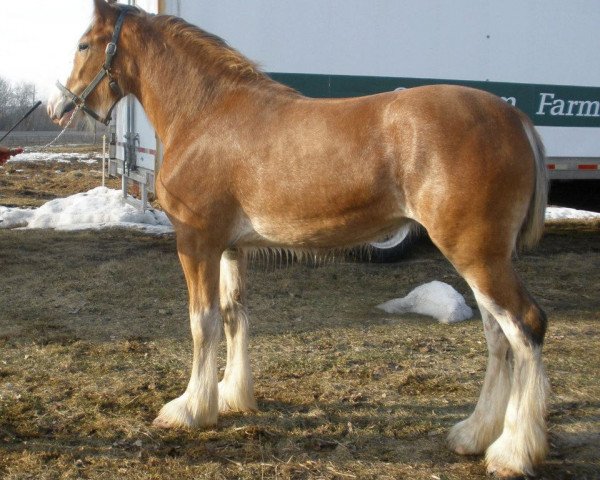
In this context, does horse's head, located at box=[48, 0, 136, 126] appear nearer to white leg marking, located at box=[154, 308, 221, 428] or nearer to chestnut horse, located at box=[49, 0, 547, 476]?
chestnut horse, located at box=[49, 0, 547, 476]

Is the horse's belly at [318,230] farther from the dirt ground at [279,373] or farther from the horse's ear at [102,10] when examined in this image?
the horse's ear at [102,10]

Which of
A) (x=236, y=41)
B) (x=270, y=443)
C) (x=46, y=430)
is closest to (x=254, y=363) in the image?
(x=270, y=443)

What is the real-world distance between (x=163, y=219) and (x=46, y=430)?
20.7ft

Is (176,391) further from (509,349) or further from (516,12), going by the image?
(516,12)

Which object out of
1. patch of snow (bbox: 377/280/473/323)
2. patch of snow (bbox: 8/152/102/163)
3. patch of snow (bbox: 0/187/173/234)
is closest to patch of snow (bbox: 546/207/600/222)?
patch of snow (bbox: 377/280/473/323)

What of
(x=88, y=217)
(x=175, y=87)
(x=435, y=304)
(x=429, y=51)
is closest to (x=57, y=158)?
(x=88, y=217)

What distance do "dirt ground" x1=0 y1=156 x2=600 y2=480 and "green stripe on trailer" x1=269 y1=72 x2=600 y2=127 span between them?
183 centimetres

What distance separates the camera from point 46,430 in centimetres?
336

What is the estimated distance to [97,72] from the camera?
356 centimetres

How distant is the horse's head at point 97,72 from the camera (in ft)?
11.5

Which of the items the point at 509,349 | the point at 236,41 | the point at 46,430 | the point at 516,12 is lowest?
the point at 46,430

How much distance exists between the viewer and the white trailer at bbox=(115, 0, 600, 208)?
6715mm

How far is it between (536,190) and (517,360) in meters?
0.78

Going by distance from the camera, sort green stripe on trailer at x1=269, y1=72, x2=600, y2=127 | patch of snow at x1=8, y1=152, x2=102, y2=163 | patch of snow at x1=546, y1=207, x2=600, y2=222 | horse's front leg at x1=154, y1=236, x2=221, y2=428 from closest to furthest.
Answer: horse's front leg at x1=154, y1=236, x2=221, y2=428 < green stripe on trailer at x1=269, y1=72, x2=600, y2=127 < patch of snow at x1=546, y1=207, x2=600, y2=222 < patch of snow at x1=8, y1=152, x2=102, y2=163
